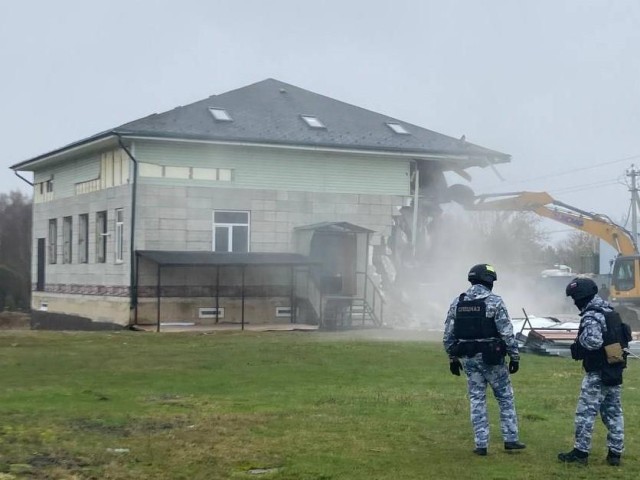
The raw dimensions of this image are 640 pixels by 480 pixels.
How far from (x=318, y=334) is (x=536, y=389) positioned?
13.5 meters

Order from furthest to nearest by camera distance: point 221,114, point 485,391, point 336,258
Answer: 1. point 336,258
2. point 221,114
3. point 485,391

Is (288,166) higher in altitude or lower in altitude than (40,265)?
higher

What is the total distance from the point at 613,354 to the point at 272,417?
14.1ft

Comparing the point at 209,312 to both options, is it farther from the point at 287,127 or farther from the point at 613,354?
the point at 613,354

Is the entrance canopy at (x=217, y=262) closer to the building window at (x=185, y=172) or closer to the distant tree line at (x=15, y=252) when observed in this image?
the building window at (x=185, y=172)

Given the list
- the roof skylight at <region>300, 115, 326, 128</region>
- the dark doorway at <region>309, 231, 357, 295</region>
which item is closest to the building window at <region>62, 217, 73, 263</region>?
the roof skylight at <region>300, 115, 326, 128</region>

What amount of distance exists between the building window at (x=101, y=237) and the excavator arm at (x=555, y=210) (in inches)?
523

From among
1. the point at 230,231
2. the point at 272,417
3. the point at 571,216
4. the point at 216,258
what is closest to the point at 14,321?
the point at 230,231

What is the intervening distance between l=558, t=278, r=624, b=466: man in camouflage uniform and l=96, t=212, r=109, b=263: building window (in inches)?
1030

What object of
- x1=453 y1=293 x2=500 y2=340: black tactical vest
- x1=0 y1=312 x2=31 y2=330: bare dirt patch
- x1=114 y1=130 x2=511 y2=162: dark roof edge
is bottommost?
x1=0 y1=312 x2=31 y2=330: bare dirt patch

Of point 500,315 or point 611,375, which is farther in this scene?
point 500,315

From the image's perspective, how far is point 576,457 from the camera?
9453mm

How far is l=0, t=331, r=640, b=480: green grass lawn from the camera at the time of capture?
9.05 metres

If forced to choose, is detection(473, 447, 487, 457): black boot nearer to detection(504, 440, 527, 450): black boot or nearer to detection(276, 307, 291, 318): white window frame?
detection(504, 440, 527, 450): black boot
